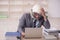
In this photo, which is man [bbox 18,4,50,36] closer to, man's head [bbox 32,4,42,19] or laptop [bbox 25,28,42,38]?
man's head [bbox 32,4,42,19]

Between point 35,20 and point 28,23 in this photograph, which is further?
point 28,23

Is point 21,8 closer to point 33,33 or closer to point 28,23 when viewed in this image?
point 28,23

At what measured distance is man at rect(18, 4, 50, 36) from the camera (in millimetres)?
2061

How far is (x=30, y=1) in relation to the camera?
5.29 m

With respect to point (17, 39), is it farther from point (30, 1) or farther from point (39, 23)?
point (30, 1)

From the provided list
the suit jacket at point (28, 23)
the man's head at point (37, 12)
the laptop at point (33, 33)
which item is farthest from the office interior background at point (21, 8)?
the laptop at point (33, 33)

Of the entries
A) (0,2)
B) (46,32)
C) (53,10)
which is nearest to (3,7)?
(0,2)

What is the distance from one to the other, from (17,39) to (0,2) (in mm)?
3730

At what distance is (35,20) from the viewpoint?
6.95 feet

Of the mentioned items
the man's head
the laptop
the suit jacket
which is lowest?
the laptop

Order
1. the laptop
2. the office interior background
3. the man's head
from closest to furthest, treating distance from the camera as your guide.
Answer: the laptop < the man's head < the office interior background

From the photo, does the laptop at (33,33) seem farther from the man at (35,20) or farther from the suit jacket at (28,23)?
the suit jacket at (28,23)

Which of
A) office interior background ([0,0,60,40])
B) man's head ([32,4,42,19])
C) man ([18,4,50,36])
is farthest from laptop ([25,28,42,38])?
office interior background ([0,0,60,40])

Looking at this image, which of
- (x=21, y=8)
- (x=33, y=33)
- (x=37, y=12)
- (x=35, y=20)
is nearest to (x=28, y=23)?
(x=35, y=20)
